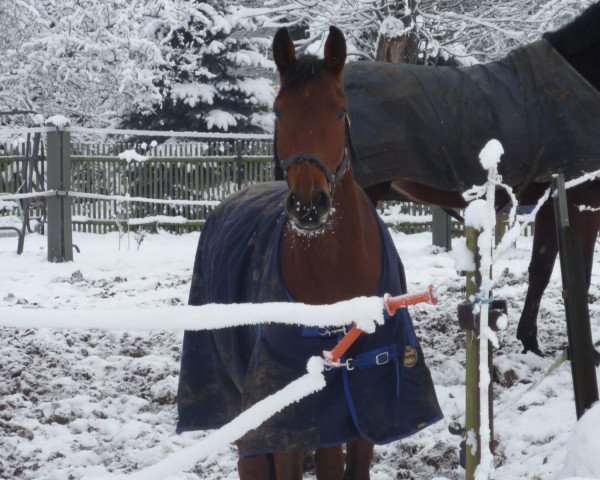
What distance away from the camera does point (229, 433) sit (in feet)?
5.91

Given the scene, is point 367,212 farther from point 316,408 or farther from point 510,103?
point 510,103

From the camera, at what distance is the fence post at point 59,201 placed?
9508 mm

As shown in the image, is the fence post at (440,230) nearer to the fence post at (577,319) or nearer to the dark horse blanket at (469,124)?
the dark horse blanket at (469,124)

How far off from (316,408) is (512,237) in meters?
0.88

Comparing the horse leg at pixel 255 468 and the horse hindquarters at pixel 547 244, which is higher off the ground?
the horse hindquarters at pixel 547 244

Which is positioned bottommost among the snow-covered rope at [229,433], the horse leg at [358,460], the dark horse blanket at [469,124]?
the horse leg at [358,460]

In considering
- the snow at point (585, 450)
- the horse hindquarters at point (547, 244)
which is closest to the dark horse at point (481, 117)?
the horse hindquarters at point (547, 244)

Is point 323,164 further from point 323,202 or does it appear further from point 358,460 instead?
point 358,460

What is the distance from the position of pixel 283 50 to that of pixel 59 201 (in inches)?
286

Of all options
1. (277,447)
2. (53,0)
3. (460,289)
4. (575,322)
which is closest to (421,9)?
(460,289)

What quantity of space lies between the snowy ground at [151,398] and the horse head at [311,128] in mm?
835

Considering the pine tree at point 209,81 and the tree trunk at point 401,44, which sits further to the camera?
the pine tree at point 209,81

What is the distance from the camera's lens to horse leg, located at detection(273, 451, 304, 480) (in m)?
2.63

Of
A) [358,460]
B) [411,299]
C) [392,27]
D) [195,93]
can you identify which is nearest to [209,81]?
[195,93]
